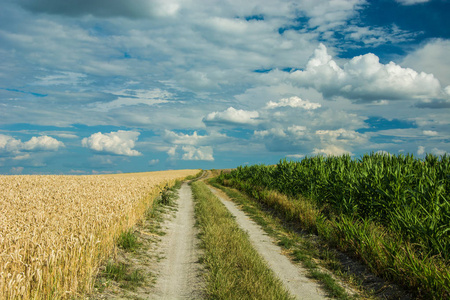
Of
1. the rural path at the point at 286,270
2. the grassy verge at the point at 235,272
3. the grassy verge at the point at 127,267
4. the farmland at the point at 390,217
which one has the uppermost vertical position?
the farmland at the point at 390,217

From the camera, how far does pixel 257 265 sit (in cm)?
716

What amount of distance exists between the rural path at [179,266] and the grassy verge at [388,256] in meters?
4.72

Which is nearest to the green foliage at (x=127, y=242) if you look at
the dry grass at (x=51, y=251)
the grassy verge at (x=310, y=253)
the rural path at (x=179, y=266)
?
the dry grass at (x=51, y=251)

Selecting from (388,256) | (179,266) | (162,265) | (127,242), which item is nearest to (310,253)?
(388,256)

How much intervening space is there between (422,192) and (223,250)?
20.5ft

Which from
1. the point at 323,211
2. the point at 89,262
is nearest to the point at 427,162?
the point at 323,211

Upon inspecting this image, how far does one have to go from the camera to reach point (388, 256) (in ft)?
22.8

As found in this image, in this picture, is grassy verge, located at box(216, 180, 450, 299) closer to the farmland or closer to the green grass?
the farmland

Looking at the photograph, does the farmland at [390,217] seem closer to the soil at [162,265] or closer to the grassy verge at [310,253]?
the grassy verge at [310,253]

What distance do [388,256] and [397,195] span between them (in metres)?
3.07

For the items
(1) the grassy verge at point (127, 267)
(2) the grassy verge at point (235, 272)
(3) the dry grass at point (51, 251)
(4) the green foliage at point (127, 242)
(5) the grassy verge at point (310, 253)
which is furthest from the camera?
(4) the green foliage at point (127, 242)

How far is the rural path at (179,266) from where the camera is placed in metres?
6.46

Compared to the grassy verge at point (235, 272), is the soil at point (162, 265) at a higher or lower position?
lower

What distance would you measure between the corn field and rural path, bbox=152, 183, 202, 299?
5634 millimetres
